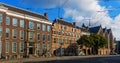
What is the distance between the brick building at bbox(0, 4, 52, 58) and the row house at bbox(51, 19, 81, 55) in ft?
14.0

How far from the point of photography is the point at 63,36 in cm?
8731

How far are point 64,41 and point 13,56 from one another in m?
30.2

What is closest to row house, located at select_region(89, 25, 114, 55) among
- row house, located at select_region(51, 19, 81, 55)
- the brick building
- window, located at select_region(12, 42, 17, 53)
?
row house, located at select_region(51, 19, 81, 55)

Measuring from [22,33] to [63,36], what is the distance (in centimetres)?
2410

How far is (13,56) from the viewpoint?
61250mm

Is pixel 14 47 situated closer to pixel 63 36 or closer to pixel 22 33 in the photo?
pixel 22 33

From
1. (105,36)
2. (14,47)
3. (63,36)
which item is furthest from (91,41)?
(105,36)

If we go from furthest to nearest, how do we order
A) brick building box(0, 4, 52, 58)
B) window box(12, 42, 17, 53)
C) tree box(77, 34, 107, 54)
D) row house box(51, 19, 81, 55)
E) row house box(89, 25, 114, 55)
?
row house box(89, 25, 114, 55), tree box(77, 34, 107, 54), row house box(51, 19, 81, 55), window box(12, 42, 17, 53), brick building box(0, 4, 52, 58)

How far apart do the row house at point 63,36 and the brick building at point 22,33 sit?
14.0 ft

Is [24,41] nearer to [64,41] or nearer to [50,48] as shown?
[50,48]

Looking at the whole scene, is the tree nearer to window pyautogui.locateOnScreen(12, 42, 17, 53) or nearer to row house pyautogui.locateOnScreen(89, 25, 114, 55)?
row house pyautogui.locateOnScreen(89, 25, 114, 55)

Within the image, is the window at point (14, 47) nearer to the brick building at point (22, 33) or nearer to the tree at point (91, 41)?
the brick building at point (22, 33)

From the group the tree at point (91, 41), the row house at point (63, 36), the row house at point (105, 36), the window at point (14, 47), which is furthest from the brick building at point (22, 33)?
the row house at point (105, 36)

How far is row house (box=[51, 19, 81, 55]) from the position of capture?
81.8 metres
